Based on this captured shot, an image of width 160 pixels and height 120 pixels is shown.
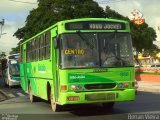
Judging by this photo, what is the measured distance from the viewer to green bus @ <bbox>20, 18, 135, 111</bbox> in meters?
14.5

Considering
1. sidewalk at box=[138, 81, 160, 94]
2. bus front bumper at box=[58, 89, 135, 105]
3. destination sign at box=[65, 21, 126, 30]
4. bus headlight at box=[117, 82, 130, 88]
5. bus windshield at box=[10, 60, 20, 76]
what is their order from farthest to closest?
1. bus windshield at box=[10, 60, 20, 76]
2. sidewalk at box=[138, 81, 160, 94]
3. destination sign at box=[65, 21, 126, 30]
4. bus headlight at box=[117, 82, 130, 88]
5. bus front bumper at box=[58, 89, 135, 105]

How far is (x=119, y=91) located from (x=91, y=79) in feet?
3.17

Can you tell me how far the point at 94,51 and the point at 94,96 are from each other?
1.40m

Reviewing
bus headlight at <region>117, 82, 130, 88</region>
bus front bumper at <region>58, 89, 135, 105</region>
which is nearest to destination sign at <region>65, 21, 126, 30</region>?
bus headlight at <region>117, 82, 130, 88</region>

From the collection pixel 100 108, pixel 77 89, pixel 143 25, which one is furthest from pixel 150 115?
pixel 143 25

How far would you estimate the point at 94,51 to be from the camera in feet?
48.2

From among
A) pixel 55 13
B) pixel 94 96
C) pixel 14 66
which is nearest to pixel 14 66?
pixel 14 66

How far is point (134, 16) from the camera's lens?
94312 millimetres

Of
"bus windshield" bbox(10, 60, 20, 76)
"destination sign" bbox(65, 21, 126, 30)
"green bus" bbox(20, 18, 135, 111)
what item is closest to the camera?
"green bus" bbox(20, 18, 135, 111)

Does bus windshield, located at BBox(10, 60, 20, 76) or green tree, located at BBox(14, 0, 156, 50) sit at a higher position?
green tree, located at BBox(14, 0, 156, 50)

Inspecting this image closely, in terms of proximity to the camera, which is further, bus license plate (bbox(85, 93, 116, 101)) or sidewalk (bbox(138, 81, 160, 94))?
sidewalk (bbox(138, 81, 160, 94))

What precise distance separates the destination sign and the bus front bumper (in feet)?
6.75

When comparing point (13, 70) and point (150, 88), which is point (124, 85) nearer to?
point (150, 88)

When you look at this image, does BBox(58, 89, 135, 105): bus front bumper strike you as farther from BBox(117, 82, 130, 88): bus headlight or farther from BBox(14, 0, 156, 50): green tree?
BBox(14, 0, 156, 50): green tree
